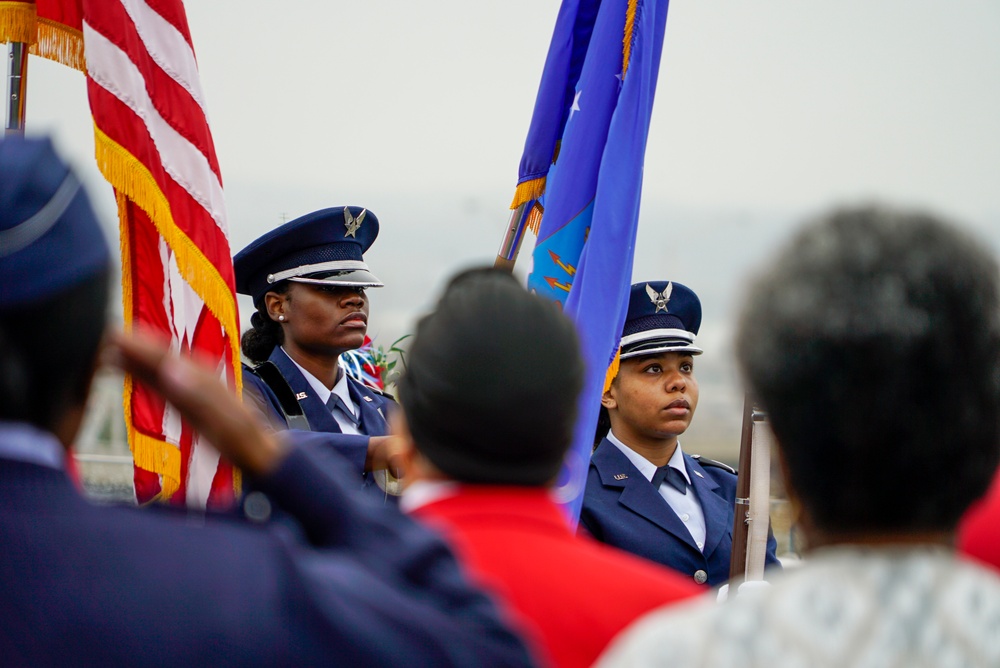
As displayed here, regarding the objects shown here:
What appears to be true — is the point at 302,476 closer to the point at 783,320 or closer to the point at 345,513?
the point at 345,513

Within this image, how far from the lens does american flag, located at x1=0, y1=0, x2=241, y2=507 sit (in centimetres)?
384

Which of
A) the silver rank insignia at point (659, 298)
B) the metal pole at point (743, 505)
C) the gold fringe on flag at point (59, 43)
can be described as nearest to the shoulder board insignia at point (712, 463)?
the metal pole at point (743, 505)

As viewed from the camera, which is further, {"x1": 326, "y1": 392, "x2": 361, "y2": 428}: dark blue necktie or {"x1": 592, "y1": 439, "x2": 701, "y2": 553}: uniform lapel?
{"x1": 326, "y1": 392, "x2": 361, "y2": 428}: dark blue necktie

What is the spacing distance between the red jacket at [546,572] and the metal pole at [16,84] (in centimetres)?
262

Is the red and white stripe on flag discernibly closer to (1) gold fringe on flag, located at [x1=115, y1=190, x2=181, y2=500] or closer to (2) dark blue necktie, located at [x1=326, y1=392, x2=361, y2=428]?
(1) gold fringe on flag, located at [x1=115, y1=190, x2=181, y2=500]

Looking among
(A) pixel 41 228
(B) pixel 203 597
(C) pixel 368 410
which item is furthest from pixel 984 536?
(C) pixel 368 410

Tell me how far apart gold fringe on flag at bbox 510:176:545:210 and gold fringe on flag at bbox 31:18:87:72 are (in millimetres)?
1732

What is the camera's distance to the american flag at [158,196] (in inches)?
151

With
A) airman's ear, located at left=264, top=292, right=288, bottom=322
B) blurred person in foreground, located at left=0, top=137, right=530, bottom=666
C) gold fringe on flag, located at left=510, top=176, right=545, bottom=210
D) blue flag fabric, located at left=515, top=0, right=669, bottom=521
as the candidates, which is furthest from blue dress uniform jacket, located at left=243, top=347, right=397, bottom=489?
blurred person in foreground, located at left=0, top=137, right=530, bottom=666

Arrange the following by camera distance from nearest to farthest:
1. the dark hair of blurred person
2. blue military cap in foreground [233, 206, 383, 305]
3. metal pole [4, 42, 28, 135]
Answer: the dark hair of blurred person
metal pole [4, 42, 28, 135]
blue military cap in foreground [233, 206, 383, 305]

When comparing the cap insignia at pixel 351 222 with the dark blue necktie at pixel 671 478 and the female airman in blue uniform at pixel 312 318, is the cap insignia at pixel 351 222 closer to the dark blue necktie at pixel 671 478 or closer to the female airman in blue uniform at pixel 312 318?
the female airman in blue uniform at pixel 312 318

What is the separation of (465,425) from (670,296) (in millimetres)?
3585

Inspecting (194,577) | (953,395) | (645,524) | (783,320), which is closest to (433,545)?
(194,577)

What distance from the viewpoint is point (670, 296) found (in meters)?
5.04
